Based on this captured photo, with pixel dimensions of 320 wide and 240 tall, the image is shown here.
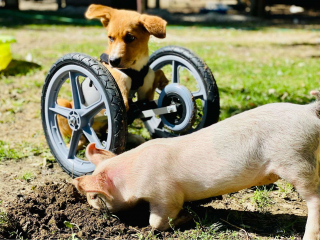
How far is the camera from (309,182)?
251 centimetres

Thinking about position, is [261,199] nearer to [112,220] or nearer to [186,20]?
[112,220]

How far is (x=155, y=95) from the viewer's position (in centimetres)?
430

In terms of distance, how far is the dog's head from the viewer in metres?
3.64

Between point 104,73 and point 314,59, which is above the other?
point 104,73

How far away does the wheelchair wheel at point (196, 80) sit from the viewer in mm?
3820

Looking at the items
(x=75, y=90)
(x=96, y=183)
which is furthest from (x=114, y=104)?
(x=96, y=183)

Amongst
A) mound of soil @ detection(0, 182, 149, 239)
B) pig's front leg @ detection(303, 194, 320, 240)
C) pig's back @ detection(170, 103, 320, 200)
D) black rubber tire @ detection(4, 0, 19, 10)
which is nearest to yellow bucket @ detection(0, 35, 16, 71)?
mound of soil @ detection(0, 182, 149, 239)

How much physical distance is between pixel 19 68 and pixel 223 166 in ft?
19.7

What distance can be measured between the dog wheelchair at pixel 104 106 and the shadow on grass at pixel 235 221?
1.78 feet

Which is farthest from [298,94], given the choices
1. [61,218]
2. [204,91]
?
[61,218]

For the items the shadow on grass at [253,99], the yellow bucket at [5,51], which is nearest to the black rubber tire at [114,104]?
the shadow on grass at [253,99]

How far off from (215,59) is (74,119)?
5670 millimetres

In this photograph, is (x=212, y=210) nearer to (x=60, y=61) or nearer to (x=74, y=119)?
(x=74, y=119)

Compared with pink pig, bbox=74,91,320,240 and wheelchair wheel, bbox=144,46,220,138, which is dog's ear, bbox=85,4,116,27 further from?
pink pig, bbox=74,91,320,240
